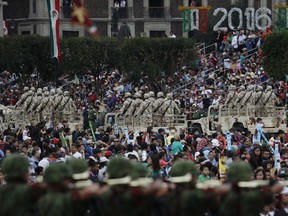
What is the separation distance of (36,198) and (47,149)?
12914 mm

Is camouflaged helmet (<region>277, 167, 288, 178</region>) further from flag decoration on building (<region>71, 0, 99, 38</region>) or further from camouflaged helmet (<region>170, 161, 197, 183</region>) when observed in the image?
flag decoration on building (<region>71, 0, 99, 38</region>)

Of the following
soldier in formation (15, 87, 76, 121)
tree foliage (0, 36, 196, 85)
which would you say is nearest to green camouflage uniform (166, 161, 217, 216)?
soldier in formation (15, 87, 76, 121)

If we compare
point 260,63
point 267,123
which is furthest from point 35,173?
point 260,63

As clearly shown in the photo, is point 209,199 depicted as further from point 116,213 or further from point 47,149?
point 47,149

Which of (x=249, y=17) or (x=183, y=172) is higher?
(x=249, y=17)

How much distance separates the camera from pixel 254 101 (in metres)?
50.4

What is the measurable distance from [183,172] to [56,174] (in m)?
1.71

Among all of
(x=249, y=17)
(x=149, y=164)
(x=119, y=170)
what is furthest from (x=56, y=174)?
(x=249, y=17)

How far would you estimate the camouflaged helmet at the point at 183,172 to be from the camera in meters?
18.2

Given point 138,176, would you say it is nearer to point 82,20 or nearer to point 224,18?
point 82,20

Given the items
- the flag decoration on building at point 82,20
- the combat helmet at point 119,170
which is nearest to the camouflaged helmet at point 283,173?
the combat helmet at point 119,170

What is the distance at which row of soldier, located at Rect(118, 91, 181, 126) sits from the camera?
160 ft

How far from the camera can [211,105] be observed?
174ft

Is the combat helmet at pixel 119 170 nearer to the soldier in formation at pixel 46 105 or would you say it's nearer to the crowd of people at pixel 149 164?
the crowd of people at pixel 149 164
